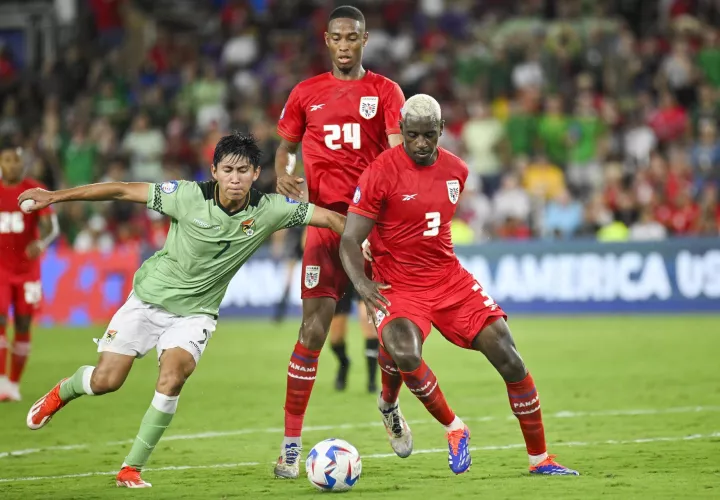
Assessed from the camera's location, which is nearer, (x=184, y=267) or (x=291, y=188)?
(x=184, y=267)

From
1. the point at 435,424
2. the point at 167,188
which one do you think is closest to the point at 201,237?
the point at 167,188

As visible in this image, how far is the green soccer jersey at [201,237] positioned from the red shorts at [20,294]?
4.94 metres

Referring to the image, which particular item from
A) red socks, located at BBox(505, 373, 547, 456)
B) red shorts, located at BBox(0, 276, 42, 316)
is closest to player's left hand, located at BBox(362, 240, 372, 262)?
red socks, located at BBox(505, 373, 547, 456)

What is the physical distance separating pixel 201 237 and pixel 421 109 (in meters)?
1.67

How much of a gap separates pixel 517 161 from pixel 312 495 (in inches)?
576

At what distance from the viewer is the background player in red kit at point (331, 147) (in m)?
8.40

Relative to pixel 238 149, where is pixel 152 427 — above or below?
below

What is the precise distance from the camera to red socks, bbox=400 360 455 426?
7734 mm

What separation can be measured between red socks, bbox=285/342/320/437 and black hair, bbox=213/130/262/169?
1374 mm

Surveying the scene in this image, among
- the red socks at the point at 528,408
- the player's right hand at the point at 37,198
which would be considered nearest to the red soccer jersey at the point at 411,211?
the red socks at the point at 528,408

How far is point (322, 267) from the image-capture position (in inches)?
332

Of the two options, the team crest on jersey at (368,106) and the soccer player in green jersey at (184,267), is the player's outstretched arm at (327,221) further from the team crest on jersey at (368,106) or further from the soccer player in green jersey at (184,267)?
the team crest on jersey at (368,106)

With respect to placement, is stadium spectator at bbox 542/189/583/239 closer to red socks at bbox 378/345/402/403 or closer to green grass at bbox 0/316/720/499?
green grass at bbox 0/316/720/499

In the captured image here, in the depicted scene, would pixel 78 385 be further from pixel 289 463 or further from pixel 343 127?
pixel 343 127
